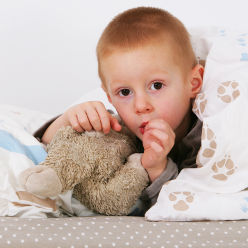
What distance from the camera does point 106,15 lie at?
2283 millimetres

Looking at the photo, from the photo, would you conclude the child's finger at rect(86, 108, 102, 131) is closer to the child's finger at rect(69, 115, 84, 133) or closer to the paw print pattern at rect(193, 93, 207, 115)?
the child's finger at rect(69, 115, 84, 133)

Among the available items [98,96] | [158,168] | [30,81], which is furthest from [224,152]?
[30,81]

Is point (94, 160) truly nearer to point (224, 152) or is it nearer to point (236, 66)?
point (224, 152)

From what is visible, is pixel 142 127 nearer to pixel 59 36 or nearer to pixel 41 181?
pixel 41 181

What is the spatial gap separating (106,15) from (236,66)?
128cm

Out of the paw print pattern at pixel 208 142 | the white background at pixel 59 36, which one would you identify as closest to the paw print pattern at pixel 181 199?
the paw print pattern at pixel 208 142

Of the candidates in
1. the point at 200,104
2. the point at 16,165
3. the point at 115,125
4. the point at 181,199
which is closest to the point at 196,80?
the point at 200,104

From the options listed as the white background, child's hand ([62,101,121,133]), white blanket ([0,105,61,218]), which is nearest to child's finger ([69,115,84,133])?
child's hand ([62,101,121,133])

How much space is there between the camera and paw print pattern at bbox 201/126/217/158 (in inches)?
39.8

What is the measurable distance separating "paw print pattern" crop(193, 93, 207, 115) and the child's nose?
0.34 feet

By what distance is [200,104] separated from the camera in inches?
42.4

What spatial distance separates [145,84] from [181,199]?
270 mm

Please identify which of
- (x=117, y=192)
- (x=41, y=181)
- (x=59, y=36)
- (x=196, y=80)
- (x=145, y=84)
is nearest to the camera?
(x=41, y=181)

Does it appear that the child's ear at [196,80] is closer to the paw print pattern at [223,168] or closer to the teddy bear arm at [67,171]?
the paw print pattern at [223,168]
